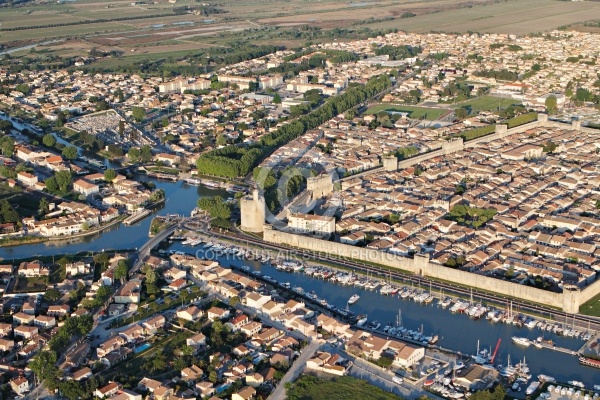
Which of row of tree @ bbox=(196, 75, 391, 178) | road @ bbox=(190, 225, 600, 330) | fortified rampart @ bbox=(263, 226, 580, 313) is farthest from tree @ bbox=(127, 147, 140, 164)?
fortified rampart @ bbox=(263, 226, 580, 313)

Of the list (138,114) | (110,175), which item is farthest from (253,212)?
(138,114)

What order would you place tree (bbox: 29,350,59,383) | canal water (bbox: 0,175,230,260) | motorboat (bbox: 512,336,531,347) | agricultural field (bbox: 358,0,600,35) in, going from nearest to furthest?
tree (bbox: 29,350,59,383) < motorboat (bbox: 512,336,531,347) < canal water (bbox: 0,175,230,260) < agricultural field (bbox: 358,0,600,35)

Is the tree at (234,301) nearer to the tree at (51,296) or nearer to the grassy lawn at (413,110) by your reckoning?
the tree at (51,296)

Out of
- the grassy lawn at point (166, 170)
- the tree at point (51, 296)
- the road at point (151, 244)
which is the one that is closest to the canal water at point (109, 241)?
the road at point (151, 244)

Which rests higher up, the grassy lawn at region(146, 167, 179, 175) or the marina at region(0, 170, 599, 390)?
the grassy lawn at region(146, 167, 179, 175)

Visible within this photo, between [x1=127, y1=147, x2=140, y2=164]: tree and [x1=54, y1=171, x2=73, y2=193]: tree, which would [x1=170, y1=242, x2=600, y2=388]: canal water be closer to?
[x1=54, y1=171, x2=73, y2=193]: tree

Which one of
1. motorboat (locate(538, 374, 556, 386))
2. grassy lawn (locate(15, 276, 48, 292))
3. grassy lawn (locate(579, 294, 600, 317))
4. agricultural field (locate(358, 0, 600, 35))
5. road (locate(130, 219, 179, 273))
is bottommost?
motorboat (locate(538, 374, 556, 386))

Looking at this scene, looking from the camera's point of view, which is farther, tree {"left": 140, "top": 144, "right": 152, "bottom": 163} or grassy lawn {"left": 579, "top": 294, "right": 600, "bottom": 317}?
tree {"left": 140, "top": 144, "right": 152, "bottom": 163}
